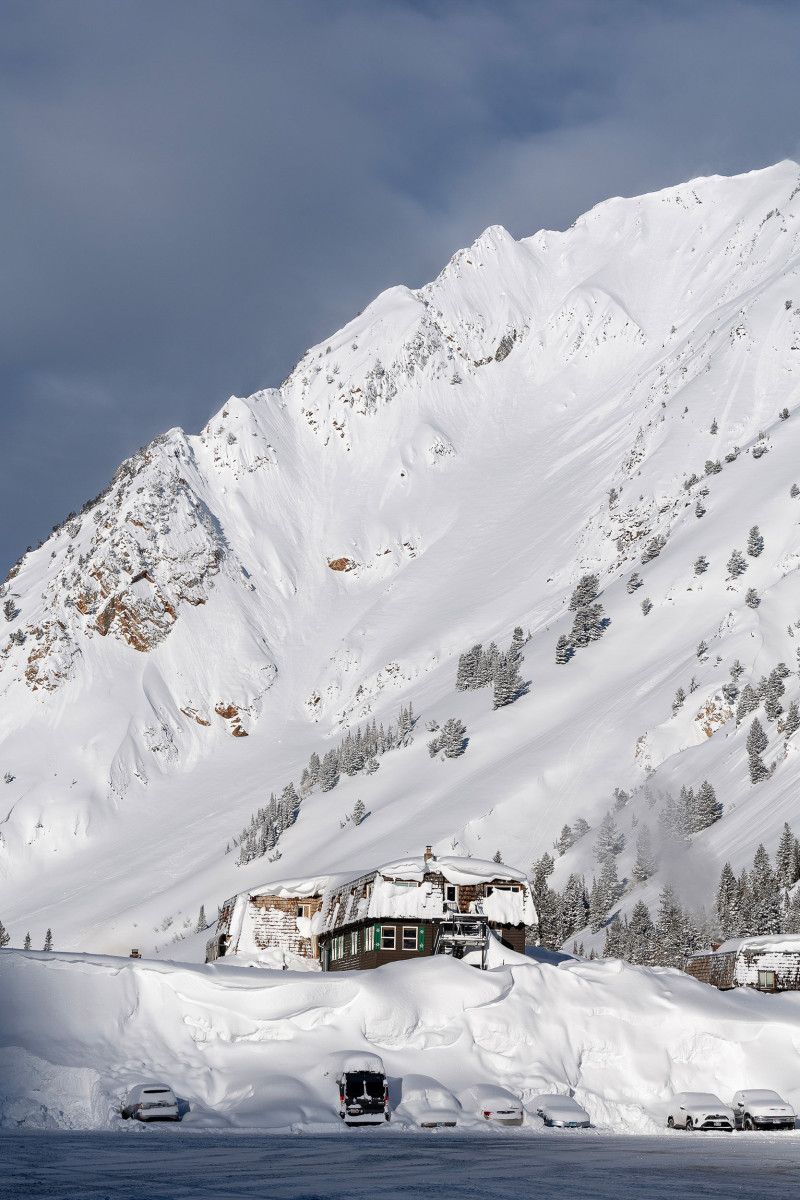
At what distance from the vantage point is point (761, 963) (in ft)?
189

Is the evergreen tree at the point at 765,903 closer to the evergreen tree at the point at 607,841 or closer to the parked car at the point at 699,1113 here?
the evergreen tree at the point at 607,841

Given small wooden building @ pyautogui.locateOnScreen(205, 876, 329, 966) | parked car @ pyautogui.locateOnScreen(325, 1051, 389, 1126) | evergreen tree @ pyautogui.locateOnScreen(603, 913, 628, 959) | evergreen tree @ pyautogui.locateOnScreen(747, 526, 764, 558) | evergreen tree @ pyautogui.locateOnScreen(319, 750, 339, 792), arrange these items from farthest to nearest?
evergreen tree @ pyautogui.locateOnScreen(319, 750, 339, 792) → evergreen tree @ pyautogui.locateOnScreen(747, 526, 764, 558) → evergreen tree @ pyautogui.locateOnScreen(603, 913, 628, 959) → small wooden building @ pyautogui.locateOnScreen(205, 876, 329, 966) → parked car @ pyautogui.locateOnScreen(325, 1051, 389, 1126)

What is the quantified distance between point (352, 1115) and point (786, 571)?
11564cm

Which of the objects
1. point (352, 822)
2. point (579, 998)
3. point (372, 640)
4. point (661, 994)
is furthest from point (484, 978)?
point (372, 640)

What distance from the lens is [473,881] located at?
55031 mm

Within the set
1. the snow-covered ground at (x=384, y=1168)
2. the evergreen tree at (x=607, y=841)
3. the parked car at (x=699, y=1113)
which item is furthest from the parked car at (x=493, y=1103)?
the evergreen tree at (x=607, y=841)

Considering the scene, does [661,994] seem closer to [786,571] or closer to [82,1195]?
[82,1195]

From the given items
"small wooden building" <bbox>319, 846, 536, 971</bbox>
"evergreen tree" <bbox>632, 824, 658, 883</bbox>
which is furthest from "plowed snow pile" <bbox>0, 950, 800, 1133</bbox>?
"evergreen tree" <bbox>632, 824, 658, 883</bbox>

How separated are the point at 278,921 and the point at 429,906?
43.7ft

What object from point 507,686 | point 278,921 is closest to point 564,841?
point 507,686

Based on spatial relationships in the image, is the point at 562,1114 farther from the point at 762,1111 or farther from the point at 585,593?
the point at 585,593

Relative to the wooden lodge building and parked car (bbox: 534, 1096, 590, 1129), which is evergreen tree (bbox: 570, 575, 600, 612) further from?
parked car (bbox: 534, 1096, 590, 1129)

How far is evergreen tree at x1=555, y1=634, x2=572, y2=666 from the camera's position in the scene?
139 meters

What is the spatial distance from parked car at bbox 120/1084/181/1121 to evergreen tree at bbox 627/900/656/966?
47.6 meters
